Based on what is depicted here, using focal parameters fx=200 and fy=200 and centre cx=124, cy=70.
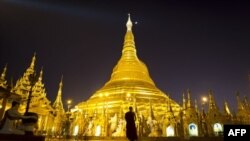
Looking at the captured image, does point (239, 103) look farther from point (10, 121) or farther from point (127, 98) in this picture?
point (10, 121)

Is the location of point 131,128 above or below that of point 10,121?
below

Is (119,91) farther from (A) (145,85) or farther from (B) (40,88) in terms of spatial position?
(B) (40,88)

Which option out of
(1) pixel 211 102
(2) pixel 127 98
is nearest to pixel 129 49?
(2) pixel 127 98

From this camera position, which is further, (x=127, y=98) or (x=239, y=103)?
(x=127, y=98)

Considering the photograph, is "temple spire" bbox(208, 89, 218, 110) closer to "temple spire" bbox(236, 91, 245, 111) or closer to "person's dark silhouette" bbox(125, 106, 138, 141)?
"temple spire" bbox(236, 91, 245, 111)

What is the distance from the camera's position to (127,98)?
30875 mm

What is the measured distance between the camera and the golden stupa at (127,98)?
27.3 m

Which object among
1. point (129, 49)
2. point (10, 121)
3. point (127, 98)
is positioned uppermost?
point (129, 49)

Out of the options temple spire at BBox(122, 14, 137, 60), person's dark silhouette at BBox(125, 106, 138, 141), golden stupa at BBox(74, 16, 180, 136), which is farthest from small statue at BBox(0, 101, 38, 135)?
temple spire at BBox(122, 14, 137, 60)

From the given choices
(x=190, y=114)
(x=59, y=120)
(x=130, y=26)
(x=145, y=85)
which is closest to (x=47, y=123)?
(x=59, y=120)

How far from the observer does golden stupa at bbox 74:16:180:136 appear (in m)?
27.3

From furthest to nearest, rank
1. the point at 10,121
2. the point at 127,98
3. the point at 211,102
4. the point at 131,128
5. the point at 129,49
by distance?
1. the point at 129,49
2. the point at 127,98
3. the point at 211,102
4. the point at 131,128
5. the point at 10,121

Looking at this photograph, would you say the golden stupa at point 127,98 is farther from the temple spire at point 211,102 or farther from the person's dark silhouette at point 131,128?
the person's dark silhouette at point 131,128

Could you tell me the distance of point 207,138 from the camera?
14.0 m
